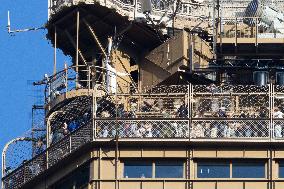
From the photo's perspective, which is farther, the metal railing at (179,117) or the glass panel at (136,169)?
the metal railing at (179,117)

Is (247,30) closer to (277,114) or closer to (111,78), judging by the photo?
(111,78)

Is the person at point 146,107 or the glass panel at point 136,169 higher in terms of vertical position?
the person at point 146,107

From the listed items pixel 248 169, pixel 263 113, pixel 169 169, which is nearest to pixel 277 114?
pixel 263 113

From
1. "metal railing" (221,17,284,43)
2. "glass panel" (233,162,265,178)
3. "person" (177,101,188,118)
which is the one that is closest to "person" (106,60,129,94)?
"person" (177,101,188,118)

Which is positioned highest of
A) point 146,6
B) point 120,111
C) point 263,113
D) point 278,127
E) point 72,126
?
point 146,6

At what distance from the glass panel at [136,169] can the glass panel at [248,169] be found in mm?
3611

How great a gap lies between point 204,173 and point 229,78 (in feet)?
34.0

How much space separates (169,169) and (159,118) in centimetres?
225

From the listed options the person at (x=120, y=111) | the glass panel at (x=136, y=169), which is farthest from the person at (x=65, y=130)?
the glass panel at (x=136, y=169)

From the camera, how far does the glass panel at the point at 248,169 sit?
98750 mm

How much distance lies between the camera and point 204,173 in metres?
99.1

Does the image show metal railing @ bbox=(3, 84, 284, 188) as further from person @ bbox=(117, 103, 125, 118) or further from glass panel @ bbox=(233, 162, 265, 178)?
glass panel @ bbox=(233, 162, 265, 178)

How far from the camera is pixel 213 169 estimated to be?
325 feet

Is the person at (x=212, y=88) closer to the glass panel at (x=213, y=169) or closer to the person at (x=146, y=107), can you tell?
the person at (x=146, y=107)
